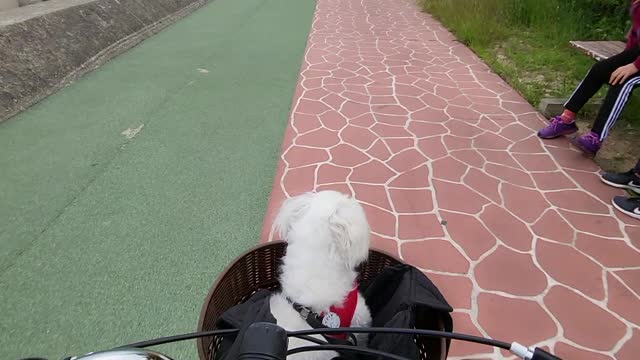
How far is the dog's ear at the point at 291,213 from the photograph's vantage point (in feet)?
4.56

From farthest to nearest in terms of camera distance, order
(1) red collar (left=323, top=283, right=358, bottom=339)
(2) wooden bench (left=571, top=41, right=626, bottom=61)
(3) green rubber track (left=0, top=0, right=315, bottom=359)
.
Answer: (2) wooden bench (left=571, top=41, right=626, bottom=61) → (3) green rubber track (left=0, top=0, right=315, bottom=359) → (1) red collar (left=323, top=283, right=358, bottom=339)

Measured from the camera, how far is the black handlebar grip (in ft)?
2.10

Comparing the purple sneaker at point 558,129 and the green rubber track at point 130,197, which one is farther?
the purple sneaker at point 558,129

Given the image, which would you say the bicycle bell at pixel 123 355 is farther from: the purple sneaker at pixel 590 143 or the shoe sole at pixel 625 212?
the purple sneaker at pixel 590 143

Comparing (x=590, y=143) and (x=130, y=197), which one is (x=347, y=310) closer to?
(x=130, y=197)

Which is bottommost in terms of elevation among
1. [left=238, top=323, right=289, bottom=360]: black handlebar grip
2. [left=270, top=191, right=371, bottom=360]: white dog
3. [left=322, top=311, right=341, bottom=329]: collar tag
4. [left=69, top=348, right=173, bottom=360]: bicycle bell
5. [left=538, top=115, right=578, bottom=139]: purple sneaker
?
[left=538, top=115, right=578, bottom=139]: purple sneaker

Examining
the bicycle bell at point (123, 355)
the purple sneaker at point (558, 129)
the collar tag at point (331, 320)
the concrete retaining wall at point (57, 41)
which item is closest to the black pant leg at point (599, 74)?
the purple sneaker at point (558, 129)

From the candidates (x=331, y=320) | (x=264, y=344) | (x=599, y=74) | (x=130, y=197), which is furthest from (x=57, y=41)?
(x=599, y=74)

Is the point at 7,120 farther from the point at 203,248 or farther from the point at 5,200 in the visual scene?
the point at 203,248

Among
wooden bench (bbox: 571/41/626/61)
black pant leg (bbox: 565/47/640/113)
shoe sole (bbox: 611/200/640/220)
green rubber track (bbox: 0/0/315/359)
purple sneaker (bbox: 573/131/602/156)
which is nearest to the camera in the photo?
green rubber track (bbox: 0/0/315/359)

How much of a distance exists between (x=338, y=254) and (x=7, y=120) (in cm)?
361

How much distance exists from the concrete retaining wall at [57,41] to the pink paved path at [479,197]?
8.28 ft


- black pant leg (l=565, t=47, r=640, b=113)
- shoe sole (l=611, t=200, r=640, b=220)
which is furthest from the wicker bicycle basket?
black pant leg (l=565, t=47, r=640, b=113)

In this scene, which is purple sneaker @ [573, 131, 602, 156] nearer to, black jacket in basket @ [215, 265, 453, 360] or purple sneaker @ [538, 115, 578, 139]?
purple sneaker @ [538, 115, 578, 139]
